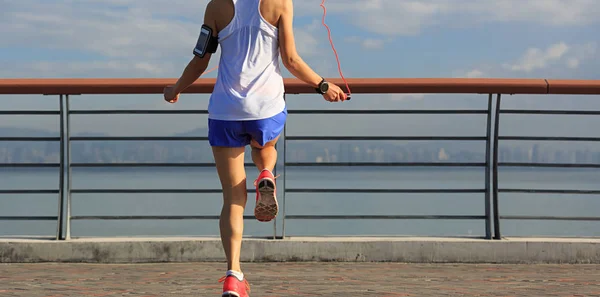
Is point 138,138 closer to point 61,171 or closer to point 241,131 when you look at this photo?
point 61,171

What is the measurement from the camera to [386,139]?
652 cm

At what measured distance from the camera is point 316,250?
20.4 ft

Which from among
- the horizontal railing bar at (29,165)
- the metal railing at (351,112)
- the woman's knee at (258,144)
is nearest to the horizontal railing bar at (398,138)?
the metal railing at (351,112)

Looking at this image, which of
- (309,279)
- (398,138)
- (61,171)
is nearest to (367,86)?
(398,138)

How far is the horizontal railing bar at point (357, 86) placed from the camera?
6004 millimetres

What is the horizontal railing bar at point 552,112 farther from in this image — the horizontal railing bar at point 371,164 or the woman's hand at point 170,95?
the woman's hand at point 170,95

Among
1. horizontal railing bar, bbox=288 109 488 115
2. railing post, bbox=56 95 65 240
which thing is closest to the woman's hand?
horizontal railing bar, bbox=288 109 488 115

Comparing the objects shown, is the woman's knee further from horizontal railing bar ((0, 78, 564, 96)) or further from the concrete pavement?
horizontal railing bar ((0, 78, 564, 96))

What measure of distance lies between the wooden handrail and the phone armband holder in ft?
6.13

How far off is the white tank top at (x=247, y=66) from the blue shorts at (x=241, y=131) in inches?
→ 1.2

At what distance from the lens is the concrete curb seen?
620 centimetres

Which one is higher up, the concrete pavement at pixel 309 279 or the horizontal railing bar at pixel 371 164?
the horizontal railing bar at pixel 371 164

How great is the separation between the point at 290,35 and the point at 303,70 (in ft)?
0.62

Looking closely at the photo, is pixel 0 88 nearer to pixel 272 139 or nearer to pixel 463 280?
pixel 272 139
